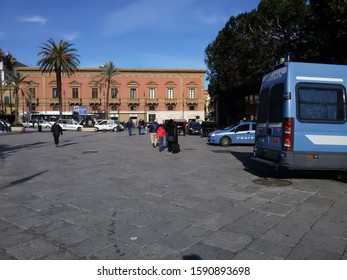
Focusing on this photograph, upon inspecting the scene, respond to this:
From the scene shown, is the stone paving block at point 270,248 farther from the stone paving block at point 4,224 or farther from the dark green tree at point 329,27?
the dark green tree at point 329,27

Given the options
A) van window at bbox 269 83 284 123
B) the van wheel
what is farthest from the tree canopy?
van window at bbox 269 83 284 123

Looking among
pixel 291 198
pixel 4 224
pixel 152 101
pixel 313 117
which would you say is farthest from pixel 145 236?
pixel 152 101

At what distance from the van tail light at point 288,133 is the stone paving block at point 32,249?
516cm

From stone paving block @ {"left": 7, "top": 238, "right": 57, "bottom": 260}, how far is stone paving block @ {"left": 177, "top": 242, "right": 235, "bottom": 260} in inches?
62.3

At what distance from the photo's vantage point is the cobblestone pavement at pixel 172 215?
3.80 meters

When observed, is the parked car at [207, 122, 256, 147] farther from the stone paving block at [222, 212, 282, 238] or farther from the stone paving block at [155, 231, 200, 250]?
the stone paving block at [155, 231, 200, 250]

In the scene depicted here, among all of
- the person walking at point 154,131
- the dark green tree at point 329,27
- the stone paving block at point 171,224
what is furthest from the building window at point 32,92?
the stone paving block at point 171,224

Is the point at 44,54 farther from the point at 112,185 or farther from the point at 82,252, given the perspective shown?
the point at 82,252

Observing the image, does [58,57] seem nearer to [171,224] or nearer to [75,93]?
[75,93]

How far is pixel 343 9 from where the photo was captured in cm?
1516

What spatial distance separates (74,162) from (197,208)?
7.35 m

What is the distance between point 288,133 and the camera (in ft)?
22.7

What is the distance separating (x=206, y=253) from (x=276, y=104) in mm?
4926
